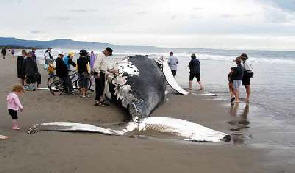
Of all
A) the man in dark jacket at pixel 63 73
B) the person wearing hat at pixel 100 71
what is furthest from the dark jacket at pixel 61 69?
the person wearing hat at pixel 100 71

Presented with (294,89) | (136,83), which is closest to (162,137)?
(136,83)

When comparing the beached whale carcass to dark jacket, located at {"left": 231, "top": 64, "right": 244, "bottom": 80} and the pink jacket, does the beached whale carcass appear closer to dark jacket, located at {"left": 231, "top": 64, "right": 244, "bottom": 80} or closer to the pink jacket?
dark jacket, located at {"left": 231, "top": 64, "right": 244, "bottom": 80}

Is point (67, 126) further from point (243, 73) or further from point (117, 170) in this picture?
point (243, 73)

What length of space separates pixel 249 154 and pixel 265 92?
12.5 m

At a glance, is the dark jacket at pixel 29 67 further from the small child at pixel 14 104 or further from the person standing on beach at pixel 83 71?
the small child at pixel 14 104

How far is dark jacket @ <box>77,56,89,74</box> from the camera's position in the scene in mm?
15555

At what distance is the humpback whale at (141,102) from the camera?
9109 millimetres

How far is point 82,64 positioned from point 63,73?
1.08m

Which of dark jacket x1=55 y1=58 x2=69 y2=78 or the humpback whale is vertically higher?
dark jacket x1=55 y1=58 x2=69 y2=78

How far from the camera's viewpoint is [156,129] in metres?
9.55

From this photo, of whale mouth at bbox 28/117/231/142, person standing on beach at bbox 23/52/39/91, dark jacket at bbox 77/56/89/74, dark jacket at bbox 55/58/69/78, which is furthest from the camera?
person standing on beach at bbox 23/52/39/91

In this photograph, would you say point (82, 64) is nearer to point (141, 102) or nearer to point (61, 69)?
point (61, 69)

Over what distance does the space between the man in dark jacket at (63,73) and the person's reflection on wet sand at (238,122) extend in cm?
615

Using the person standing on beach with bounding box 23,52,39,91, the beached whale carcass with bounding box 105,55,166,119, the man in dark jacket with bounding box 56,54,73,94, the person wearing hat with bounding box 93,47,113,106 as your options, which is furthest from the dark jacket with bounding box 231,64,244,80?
the person standing on beach with bounding box 23,52,39,91
